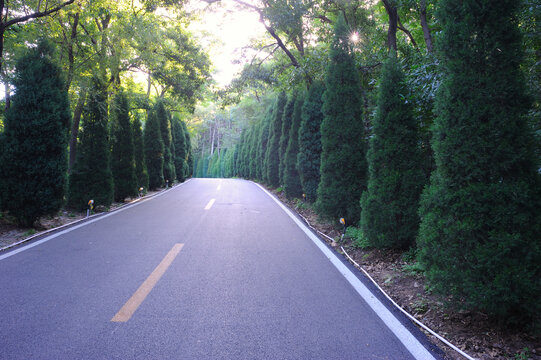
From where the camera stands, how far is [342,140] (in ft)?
25.1

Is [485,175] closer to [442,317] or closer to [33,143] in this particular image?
[442,317]

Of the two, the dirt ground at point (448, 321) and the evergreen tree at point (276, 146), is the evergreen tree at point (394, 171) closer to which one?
the dirt ground at point (448, 321)

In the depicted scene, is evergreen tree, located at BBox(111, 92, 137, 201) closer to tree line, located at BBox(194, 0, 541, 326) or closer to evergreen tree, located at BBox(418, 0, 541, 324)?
tree line, located at BBox(194, 0, 541, 326)

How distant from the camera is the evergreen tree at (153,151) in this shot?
18.9m

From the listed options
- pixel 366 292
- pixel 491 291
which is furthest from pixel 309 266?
pixel 491 291

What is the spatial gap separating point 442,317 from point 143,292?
3.28m

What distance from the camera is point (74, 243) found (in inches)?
240

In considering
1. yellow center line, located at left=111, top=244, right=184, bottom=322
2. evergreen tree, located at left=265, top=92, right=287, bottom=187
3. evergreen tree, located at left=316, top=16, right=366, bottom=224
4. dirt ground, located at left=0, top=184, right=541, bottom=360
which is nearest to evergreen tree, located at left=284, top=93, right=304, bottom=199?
evergreen tree, located at left=265, top=92, right=287, bottom=187

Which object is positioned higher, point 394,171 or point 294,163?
point 294,163

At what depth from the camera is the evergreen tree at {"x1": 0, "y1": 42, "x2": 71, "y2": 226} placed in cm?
698

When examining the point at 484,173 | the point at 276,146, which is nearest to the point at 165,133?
the point at 276,146

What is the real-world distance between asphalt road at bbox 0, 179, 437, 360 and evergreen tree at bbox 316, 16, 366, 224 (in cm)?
163

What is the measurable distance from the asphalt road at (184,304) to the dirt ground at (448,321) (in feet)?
1.34

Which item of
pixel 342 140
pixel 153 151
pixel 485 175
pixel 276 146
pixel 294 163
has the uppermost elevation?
pixel 276 146
